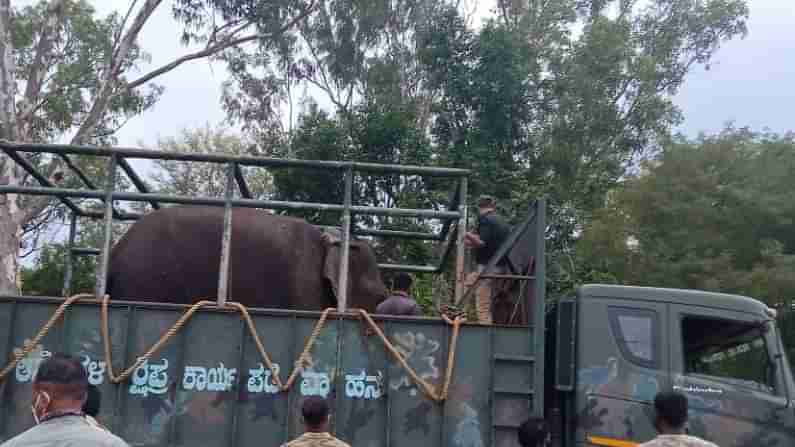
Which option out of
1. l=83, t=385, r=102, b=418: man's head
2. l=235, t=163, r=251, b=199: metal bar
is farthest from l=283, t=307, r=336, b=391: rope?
l=83, t=385, r=102, b=418: man's head

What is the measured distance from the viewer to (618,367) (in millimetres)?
5914

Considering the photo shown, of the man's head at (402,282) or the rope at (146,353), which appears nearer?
the rope at (146,353)

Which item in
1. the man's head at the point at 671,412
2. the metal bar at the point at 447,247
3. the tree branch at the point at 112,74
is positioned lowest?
the man's head at the point at 671,412

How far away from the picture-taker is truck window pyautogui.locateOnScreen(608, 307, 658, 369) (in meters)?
5.94

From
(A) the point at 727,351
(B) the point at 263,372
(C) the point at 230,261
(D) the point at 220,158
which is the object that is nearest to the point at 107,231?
(D) the point at 220,158

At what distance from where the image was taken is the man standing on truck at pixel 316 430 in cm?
409

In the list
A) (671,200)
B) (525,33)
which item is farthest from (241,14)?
(671,200)

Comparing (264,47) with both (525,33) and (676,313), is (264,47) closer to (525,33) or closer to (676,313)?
(525,33)

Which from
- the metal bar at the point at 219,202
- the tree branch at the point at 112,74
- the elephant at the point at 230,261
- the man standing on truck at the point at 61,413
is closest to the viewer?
the man standing on truck at the point at 61,413

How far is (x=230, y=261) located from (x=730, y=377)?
4.03 metres

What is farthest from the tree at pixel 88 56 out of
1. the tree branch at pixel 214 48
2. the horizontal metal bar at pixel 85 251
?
the horizontal metal bar at pixel 85 251

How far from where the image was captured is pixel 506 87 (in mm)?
19562

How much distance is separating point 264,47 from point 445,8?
487 centimetres

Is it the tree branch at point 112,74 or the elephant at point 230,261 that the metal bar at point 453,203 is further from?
the tree branch at point 112,74
